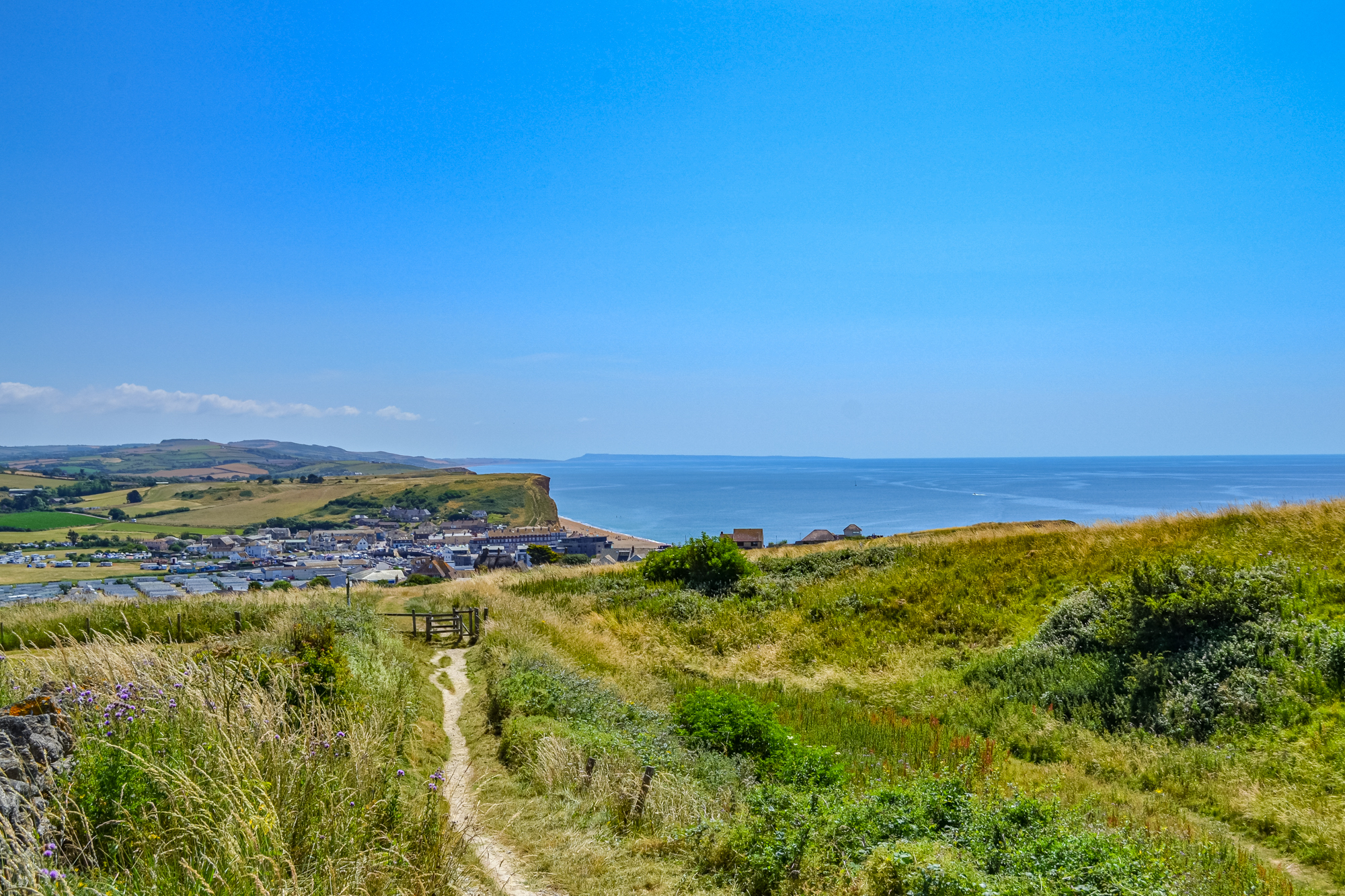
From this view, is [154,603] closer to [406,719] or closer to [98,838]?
[406,719]

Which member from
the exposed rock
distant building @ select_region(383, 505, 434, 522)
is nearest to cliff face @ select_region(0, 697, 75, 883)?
the exposed rock

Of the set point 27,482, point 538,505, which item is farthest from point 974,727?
point 27,482

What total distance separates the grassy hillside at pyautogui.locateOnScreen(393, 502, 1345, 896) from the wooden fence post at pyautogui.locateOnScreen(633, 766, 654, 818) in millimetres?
108

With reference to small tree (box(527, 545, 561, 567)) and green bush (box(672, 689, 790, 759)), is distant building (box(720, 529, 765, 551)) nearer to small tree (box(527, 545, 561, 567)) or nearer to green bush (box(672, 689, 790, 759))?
small tree (box(527, 545, 561, 567))

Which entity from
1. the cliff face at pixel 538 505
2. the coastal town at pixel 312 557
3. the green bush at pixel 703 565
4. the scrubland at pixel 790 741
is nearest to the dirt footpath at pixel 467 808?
the scrubland at pixel 790 741

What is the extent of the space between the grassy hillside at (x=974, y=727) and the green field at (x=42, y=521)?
9003 cm

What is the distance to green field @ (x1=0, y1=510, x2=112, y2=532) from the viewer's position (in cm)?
7850

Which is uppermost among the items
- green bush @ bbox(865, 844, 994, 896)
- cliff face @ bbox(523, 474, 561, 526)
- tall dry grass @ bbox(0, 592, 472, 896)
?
tall dry grass @ bbox(0, 592, 472, 896)

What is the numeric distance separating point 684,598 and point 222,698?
19.2 metres

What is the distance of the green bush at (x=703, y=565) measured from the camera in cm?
2597

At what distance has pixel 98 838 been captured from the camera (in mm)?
4410

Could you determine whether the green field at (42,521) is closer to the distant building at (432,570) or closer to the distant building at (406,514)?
the distant building at (406,514)

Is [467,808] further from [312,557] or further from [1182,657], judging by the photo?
[312,557]


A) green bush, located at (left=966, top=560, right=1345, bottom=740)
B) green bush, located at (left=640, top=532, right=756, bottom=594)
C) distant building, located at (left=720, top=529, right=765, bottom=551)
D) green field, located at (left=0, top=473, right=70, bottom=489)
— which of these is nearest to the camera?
green bush, located at (left=966, top=560, right=1345, bottom=740)
